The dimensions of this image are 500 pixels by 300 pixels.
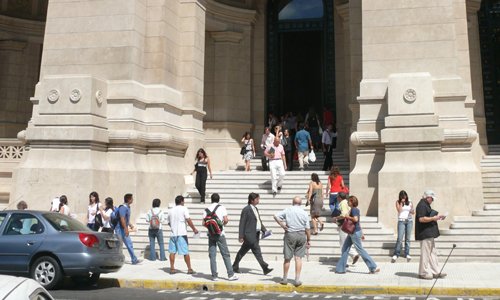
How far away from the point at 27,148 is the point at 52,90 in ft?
7.31

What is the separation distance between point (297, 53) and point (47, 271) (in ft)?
60.5

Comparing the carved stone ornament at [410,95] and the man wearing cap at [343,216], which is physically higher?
the carved stone ornament at [410,95]

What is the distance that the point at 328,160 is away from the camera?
17.9 meters

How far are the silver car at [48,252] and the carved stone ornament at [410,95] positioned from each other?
9.19 m

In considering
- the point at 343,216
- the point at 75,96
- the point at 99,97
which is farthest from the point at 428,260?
the point at 75,96

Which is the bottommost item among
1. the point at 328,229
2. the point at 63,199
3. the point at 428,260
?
the point at 428,260

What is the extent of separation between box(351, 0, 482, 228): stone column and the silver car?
25.8 feet

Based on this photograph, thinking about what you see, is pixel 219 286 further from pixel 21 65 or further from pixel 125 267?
pixel 21 65

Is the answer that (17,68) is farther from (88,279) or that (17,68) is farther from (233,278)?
(233,278)

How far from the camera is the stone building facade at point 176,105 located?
45.4 feet

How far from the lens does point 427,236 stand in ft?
33.8

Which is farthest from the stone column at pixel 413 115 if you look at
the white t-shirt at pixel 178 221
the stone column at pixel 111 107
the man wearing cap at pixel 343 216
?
the stone column at pixel 111 107

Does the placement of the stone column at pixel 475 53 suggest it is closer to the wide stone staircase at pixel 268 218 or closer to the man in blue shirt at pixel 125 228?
the wide stone staircase at pixel 268 218

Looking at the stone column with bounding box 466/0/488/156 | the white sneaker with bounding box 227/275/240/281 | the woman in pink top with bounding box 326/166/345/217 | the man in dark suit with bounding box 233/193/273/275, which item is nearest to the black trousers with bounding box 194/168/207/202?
the woman in pink top with bounding box 326/166/345/217
